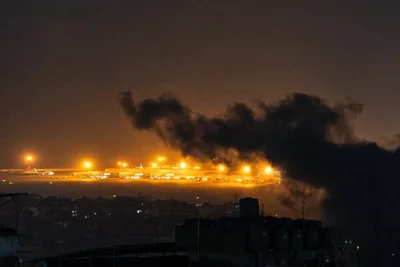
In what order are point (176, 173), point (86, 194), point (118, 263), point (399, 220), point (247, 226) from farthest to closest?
point (86, 194)
point (176, 173)
point (399, 220)
point (247, 226)
point (118, 263)

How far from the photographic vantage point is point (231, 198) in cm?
12025

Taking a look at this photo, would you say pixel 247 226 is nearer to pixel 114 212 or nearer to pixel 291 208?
pixel 291 208

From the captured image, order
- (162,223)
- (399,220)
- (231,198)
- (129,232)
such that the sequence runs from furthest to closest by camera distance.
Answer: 1. (231,198)
2. (162,223)
3. (129,232)
4. (399,220)

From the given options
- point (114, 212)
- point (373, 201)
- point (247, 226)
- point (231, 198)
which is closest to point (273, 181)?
point (373, 201)

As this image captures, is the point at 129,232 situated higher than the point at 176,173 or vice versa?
the point at 176,173

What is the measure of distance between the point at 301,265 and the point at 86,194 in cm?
14273

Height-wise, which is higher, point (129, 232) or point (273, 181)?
point (273, 181)

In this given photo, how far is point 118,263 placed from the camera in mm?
28328

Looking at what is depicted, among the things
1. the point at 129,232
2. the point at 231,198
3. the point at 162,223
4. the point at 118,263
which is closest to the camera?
the point at 118,263

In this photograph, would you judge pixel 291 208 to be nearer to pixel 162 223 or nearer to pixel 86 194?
pixel 162 223

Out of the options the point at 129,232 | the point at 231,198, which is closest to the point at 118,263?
the point at 129,232

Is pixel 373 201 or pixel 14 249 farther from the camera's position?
pixel 373 201

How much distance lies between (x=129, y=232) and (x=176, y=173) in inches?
1474

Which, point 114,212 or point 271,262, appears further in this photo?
point 114,212
